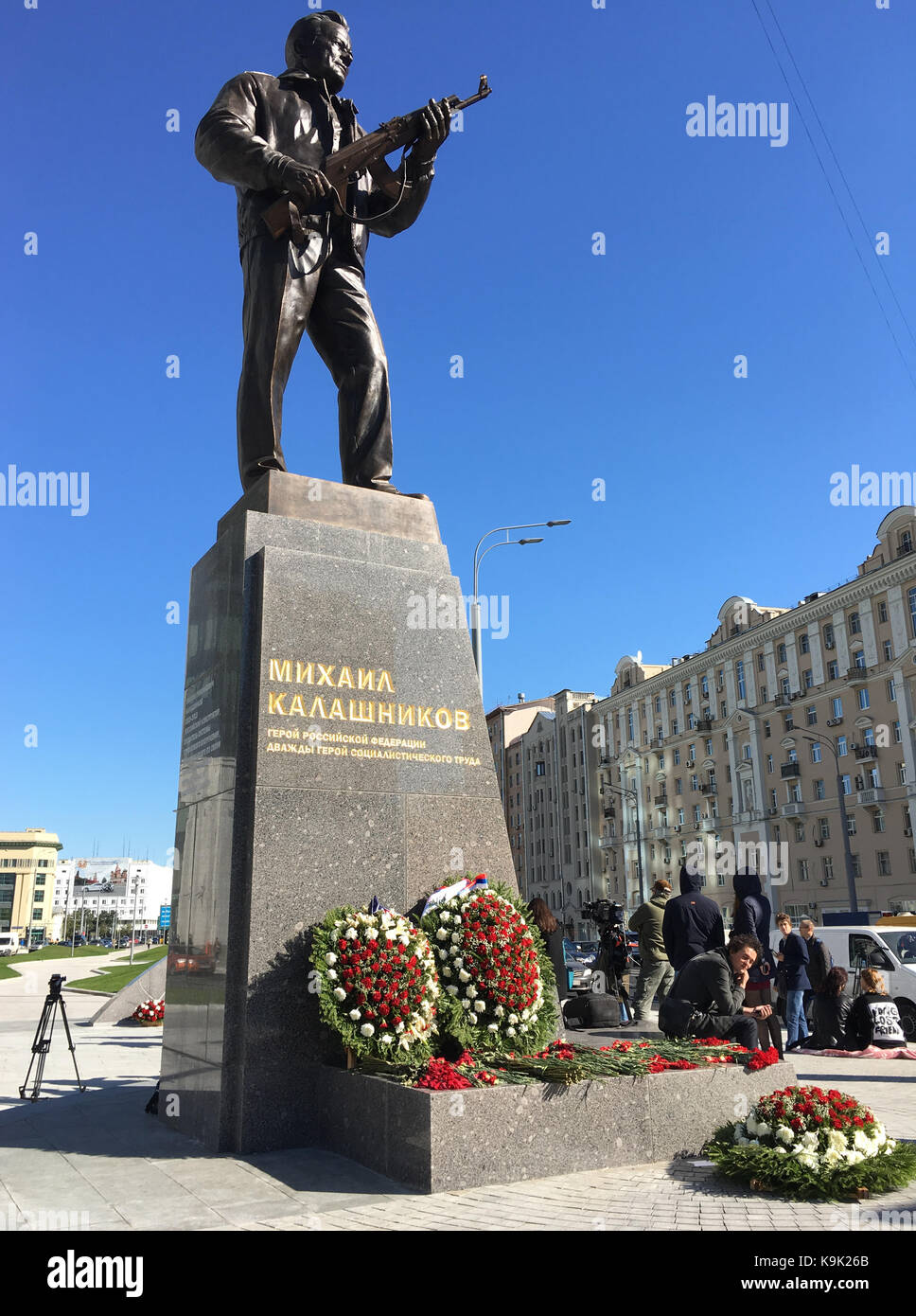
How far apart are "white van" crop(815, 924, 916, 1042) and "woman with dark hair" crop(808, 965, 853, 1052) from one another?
2.97 m

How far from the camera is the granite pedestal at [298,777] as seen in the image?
21.2ft

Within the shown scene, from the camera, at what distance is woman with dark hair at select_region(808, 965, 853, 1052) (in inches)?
519

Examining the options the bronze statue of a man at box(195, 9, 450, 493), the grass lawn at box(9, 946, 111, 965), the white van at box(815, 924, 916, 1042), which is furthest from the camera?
the grass lawn at box(9, 946, 111, 965)

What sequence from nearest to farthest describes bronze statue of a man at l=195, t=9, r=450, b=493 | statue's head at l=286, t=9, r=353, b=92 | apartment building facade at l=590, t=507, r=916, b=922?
bronze statue of a man at l=195, t=9, r=450, b=493 < statue's head at l=286, t=9, r=353, b=92 < apartment building facade at l=590, t=507, r=916, b=922

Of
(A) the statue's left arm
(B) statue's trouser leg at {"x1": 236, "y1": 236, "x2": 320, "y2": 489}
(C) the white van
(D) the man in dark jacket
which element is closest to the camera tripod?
(B) statue's trouser leg at {"x1": 236, "y1": 236, "x2": 320, "y2": 489}

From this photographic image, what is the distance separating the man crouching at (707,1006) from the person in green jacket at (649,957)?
5326mm

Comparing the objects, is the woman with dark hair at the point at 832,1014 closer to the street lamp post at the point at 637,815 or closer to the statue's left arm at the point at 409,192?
the statue's left arm at the point at 409,192

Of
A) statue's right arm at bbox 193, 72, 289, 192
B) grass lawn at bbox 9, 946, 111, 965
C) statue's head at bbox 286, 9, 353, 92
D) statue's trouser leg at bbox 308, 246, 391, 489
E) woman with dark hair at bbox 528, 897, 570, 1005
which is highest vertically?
statue's head at bbox 286, 9, 353, 92

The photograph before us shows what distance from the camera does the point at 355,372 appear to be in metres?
8.94

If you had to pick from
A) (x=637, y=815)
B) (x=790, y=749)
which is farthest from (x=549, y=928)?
(x=637, y=815)

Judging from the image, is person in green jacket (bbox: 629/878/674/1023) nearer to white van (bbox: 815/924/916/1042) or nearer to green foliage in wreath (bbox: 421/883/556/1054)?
white van (bbox: 815/924/916/1042)

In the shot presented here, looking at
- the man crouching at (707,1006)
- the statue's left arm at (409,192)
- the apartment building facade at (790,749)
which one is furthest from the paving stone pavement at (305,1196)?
the apartment building facade at (790,749)

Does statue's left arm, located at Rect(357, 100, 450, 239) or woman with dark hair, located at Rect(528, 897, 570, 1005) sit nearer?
statue's left arm, located at Rect(357, 100, 450, 239)
